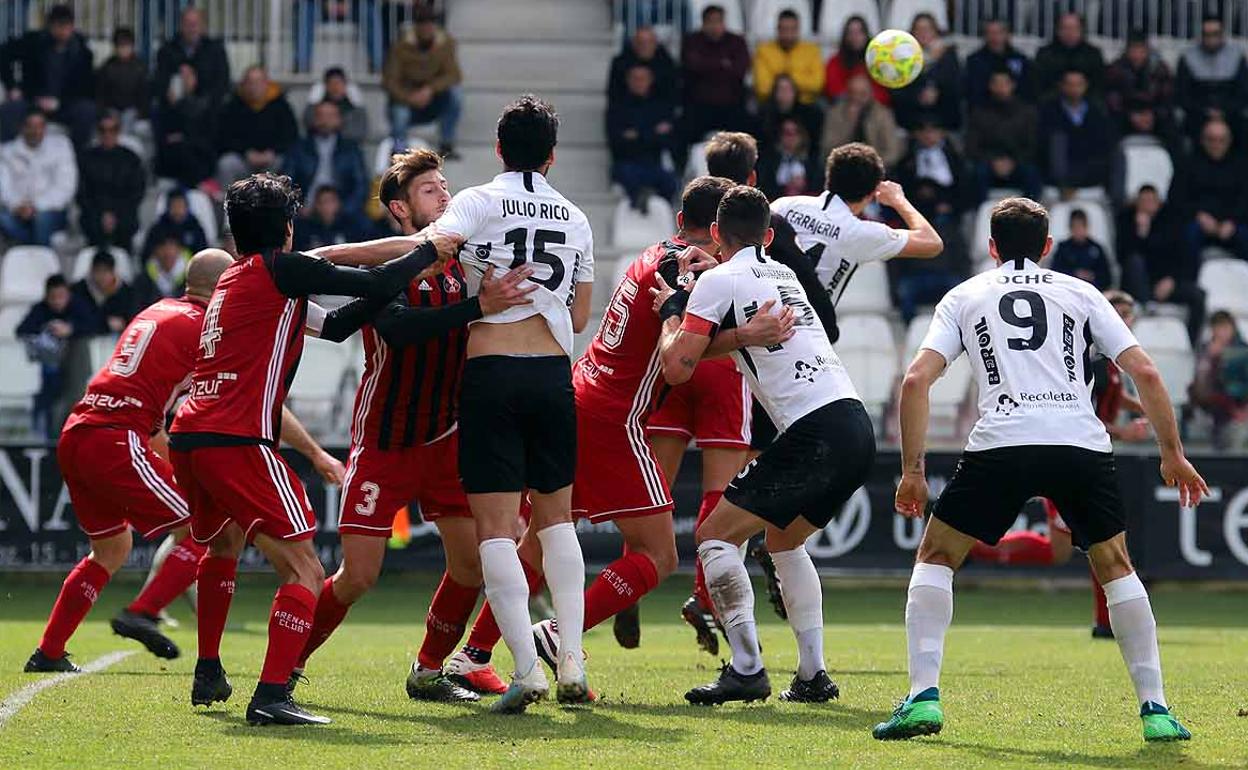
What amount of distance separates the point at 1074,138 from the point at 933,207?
6.71 feet

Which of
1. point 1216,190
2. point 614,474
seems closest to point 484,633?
point 614,474

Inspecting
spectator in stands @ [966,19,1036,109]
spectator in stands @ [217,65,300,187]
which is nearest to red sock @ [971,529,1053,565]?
spectator in stands @ [966,19,1036,109]

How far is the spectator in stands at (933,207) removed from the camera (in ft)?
57.2

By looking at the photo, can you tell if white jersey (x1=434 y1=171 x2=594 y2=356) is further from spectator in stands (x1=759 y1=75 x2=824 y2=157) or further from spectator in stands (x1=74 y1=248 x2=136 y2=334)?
spectator in stands (x1=759 y1=75 x2=824 y2=157)

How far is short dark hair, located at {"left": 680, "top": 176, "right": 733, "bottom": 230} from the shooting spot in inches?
322

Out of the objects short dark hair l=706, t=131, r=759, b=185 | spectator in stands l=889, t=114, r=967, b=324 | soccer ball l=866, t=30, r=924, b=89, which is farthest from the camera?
spectator in stands l=889, t=114, r=967, b=324

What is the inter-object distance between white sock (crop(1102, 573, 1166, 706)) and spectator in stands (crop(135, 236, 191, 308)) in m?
11.7

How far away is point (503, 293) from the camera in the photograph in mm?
7344

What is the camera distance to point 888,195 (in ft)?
30.5

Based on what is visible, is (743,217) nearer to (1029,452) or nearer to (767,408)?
(767,408)

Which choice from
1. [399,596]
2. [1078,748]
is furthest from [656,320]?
[399,596]

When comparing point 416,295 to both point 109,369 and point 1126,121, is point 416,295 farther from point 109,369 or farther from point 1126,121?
point 1126,121

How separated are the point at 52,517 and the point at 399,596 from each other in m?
2.80

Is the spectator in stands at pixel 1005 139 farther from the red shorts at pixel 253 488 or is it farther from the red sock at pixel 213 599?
the red shorts at pixel 253 488
